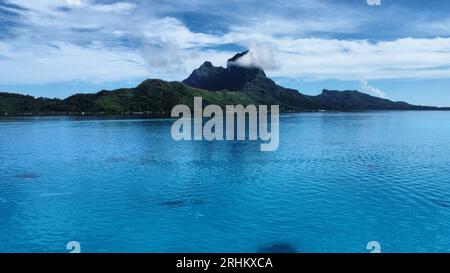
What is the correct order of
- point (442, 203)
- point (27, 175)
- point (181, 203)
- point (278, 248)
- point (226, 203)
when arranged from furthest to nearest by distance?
point (27, 175), point (226, 203), point (181, 203), point (442, 203), point (278, 248)

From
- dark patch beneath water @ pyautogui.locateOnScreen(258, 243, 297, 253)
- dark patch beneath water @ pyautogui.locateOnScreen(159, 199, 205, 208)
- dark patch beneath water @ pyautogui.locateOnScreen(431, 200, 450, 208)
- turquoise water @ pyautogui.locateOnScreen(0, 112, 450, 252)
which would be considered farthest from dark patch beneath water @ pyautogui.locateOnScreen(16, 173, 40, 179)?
dark patch beneath water @ pyautogui.locateOnScreen(431, 200, 450, 208)

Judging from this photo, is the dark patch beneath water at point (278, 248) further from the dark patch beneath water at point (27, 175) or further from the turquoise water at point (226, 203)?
the dark patch beneath water at point (27, 175)

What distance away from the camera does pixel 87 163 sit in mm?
89438

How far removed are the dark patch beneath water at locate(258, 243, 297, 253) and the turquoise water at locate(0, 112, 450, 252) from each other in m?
0.52

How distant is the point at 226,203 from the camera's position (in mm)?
55219

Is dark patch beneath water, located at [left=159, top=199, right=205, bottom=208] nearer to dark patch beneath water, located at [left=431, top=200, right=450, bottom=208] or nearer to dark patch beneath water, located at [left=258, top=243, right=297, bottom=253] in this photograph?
dark patch beneath water, located at [left=258, top=243, right=297, bottom=253]

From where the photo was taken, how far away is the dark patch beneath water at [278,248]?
38.5 meters

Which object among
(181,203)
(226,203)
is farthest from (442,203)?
(181,203)

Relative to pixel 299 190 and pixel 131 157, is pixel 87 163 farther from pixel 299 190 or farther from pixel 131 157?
pixel 299 190

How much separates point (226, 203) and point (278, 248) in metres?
16.7

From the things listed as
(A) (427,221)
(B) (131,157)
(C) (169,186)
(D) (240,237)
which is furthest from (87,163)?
(A) (427,221)

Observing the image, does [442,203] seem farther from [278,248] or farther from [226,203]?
[226,203]

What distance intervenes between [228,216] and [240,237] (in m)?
7.33

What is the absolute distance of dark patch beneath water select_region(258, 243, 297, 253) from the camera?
38469 millimetres
